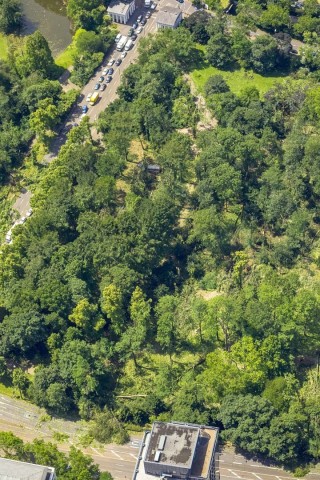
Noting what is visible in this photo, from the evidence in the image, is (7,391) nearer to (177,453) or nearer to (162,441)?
(162,441)

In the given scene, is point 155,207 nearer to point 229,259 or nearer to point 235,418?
point 229,259

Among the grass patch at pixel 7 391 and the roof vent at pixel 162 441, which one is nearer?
the roof vent at pixel 162 441

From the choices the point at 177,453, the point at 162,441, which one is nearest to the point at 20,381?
the point at 162,441

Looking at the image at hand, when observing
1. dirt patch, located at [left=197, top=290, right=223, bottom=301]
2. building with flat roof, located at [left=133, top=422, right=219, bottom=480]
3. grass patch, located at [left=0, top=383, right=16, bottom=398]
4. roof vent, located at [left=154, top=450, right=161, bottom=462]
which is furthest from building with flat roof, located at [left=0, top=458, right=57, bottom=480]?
dirt patch, located at [left=197, top=290, right=223, bottom=301]

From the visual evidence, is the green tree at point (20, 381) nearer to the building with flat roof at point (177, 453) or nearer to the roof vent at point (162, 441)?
the building with flat roof at point (177, 453)

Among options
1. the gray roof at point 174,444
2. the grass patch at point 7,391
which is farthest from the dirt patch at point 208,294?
the grass patch at point 7,391

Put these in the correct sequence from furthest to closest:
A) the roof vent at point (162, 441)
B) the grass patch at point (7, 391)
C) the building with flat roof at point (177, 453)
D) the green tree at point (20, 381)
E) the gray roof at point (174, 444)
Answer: the grass patch at point (7, 391) → the green tree at point (20, 381) → the roof vent at point (162, 441) → the gray roof at point (174, 444) → the building with flat roof at point (177, 453)
